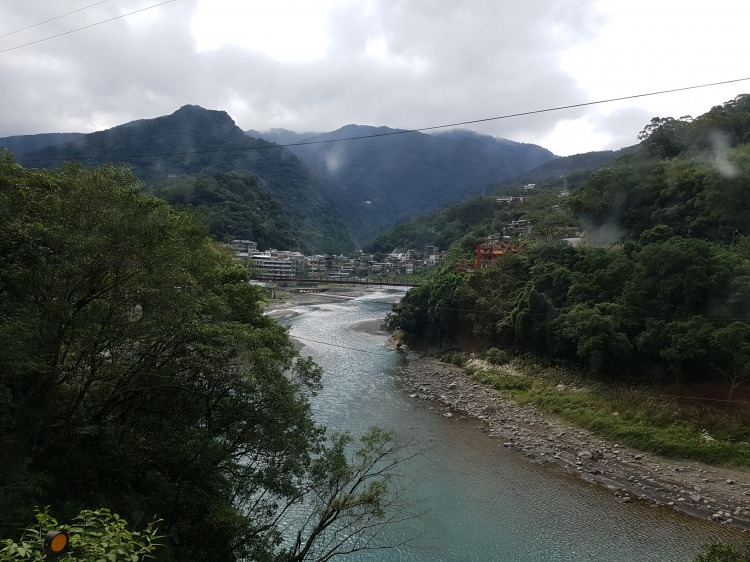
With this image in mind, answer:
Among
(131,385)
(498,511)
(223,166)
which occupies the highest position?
(223,166)

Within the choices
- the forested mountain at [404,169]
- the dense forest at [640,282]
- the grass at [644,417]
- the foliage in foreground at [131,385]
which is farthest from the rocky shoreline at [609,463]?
the forested mountain at [404,169]

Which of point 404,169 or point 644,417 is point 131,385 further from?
point 404,169

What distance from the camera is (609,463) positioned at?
31.9 feet

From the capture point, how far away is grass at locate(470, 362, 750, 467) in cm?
969

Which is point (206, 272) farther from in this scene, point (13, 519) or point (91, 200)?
point (13, 519)

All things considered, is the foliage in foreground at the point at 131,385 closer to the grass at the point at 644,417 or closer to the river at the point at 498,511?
the river at the point at 498,511

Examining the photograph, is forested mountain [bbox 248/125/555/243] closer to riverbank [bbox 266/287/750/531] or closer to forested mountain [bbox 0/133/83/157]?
forested mountain [bbox 0/133/83/157]

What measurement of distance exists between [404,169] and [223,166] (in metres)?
55.5

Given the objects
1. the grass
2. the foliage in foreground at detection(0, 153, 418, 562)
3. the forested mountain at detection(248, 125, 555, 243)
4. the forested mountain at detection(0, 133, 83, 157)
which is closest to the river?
the grass

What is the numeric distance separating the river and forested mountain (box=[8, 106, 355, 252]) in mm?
36976

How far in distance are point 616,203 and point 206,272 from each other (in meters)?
19.2

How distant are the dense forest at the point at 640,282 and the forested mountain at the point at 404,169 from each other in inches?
2599

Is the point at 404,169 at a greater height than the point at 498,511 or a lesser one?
greater

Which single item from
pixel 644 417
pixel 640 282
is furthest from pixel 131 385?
pixel 640 282
